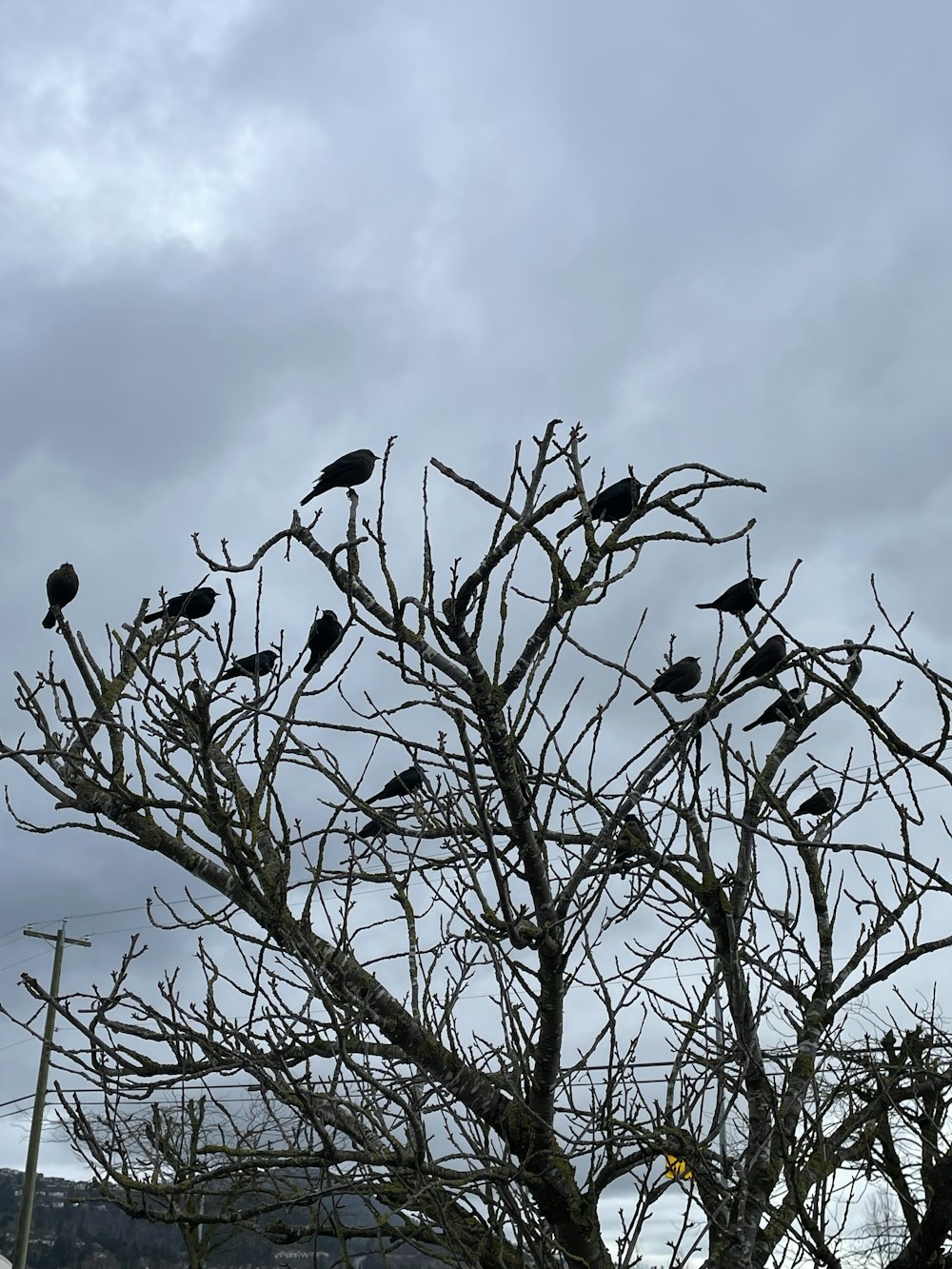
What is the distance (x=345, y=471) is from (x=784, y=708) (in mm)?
3144

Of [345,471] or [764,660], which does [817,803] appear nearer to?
[764,660]

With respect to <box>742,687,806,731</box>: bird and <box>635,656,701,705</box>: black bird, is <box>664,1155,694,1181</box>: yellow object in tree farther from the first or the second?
<box>635,656,701,705</box>: black bird

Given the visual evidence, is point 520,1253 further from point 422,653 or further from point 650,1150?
point 422,653

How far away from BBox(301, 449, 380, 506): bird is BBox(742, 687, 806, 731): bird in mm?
2939

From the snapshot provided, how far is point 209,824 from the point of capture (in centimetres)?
383

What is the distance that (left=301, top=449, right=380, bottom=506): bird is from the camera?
7461 mm

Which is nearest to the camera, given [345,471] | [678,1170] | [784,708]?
[678,1170]

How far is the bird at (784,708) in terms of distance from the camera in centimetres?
567

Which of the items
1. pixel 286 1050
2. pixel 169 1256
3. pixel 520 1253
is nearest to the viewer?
pixel 520 1253

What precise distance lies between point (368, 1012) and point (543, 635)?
1.45m

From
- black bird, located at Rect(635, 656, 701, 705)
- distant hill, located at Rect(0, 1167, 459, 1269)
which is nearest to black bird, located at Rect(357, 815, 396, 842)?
black bird, located at Rect(635, 656, 701, 705)

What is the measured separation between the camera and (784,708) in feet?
20.9

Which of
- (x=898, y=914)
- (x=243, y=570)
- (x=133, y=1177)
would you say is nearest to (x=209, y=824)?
(x=243, y=570)

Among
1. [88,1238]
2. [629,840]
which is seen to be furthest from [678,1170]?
[88,1238]
